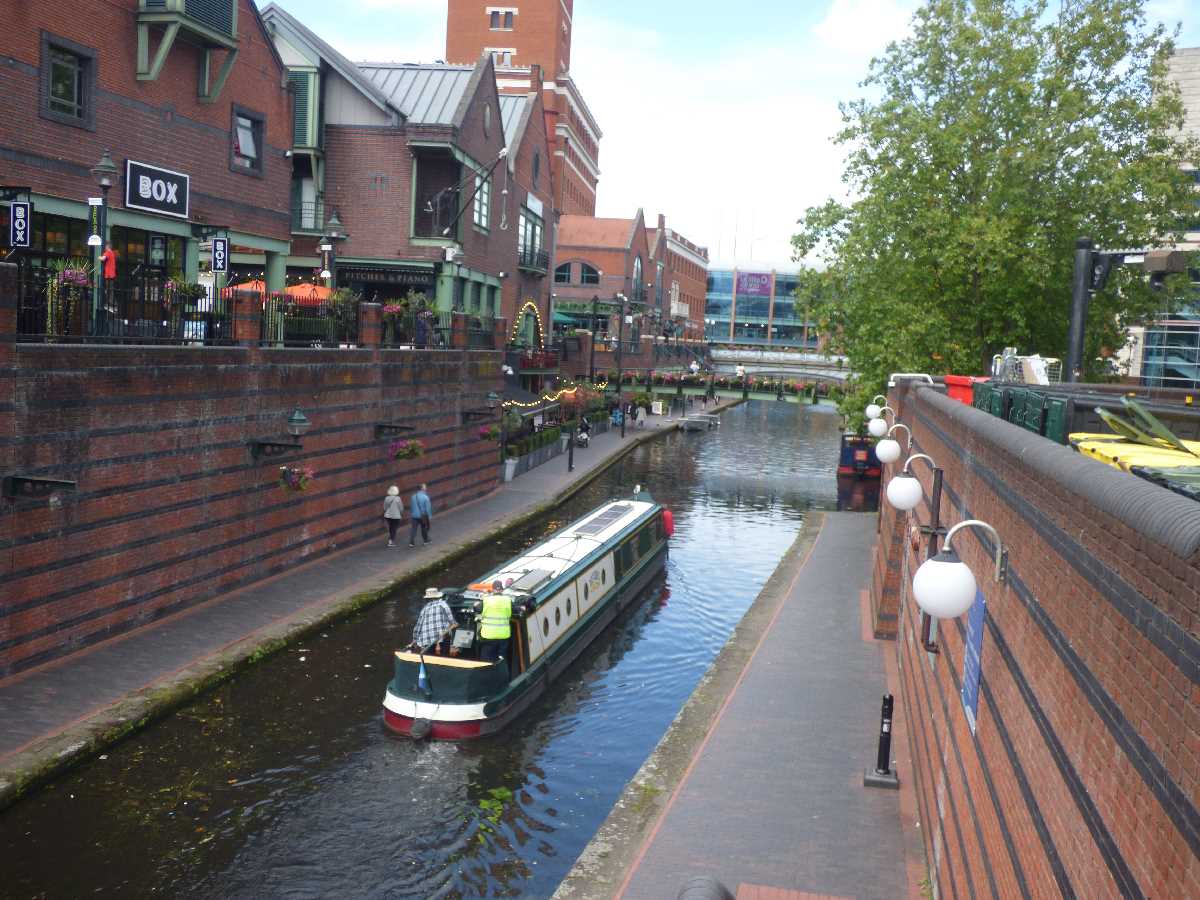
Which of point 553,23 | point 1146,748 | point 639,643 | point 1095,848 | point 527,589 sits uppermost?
point 553,23

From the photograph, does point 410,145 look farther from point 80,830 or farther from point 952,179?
point 80,830

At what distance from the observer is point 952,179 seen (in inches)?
1223

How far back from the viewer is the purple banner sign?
141m

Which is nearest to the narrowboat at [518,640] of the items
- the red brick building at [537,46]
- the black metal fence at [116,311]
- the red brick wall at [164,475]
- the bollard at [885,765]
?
Answer: the red brick wall at [164,475]

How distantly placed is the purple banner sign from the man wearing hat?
130 metres

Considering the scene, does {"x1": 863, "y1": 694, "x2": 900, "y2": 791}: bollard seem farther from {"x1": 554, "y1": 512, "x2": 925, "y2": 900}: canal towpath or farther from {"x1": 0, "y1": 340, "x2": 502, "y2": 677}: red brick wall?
{"x1": 0, "y1": 340, "x2": 502, "y2": 677}: red brick wall

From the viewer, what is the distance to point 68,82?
70.3ft

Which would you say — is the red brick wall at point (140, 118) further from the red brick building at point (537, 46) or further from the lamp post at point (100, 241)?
the red brick building at point (537, 46)

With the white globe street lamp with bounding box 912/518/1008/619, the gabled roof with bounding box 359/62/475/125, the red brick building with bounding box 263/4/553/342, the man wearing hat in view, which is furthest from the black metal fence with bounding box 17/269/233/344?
the gabled roof with bounding box 359/62/475/125

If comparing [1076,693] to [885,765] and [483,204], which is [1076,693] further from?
[483,204]

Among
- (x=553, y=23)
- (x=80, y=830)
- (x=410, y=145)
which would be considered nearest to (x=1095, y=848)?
(x=80, y=830)

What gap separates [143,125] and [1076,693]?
2362 centimetres

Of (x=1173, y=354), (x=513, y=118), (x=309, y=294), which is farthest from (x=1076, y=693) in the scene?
(x=1173, y=354)

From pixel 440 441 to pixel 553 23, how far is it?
58.1 meters
